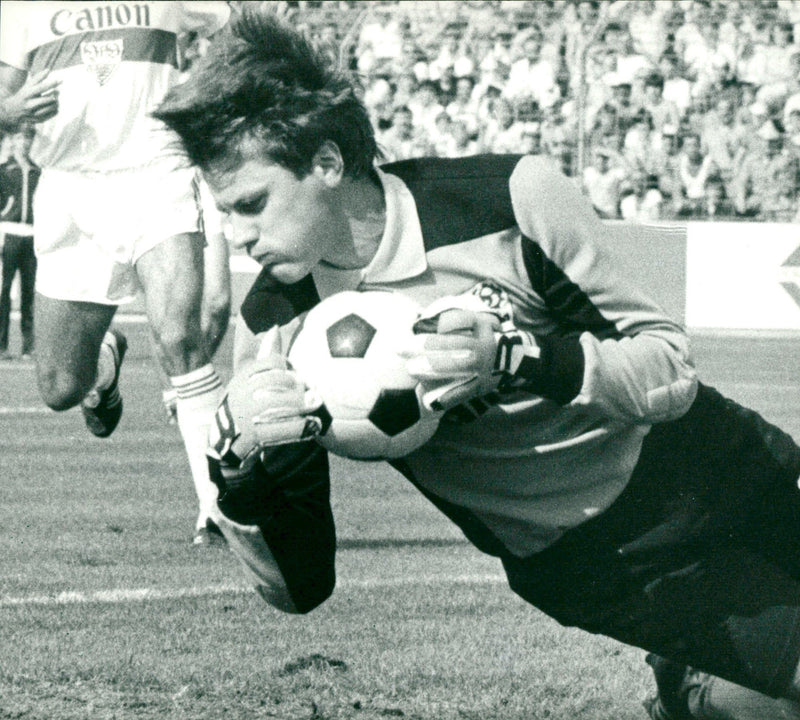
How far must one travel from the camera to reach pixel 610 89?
1741 cm

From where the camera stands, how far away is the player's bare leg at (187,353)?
6340 mm

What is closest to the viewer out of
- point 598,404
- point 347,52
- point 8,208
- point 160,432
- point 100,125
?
point 598,404

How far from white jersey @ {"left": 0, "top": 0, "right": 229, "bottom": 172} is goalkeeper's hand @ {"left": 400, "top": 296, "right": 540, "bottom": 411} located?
13.9 ft

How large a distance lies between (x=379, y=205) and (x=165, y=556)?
3.32m

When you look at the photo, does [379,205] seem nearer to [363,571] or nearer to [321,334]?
[321,334]

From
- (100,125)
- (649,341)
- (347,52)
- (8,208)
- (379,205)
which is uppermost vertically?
(379,205)

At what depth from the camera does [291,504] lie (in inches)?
132

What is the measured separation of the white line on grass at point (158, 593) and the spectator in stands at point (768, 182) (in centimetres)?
1166

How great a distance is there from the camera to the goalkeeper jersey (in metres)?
3.24

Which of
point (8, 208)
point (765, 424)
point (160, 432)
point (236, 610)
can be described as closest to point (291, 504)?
point (765, 424)

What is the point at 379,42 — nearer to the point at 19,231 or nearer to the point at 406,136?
the point at 406,136

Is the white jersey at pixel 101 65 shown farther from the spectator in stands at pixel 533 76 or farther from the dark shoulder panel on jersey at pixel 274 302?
the spectator in stands at pixel 533 76

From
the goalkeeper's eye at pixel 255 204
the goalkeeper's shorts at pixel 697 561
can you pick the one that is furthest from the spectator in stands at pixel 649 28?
the goalkeeper's eye at pixel 255 204

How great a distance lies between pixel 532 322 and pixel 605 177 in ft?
45.8
